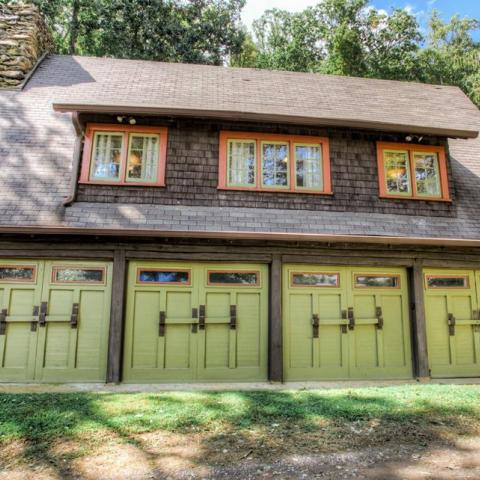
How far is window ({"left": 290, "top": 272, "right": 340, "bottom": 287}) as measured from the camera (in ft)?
22.2

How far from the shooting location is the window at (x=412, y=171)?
7.71m

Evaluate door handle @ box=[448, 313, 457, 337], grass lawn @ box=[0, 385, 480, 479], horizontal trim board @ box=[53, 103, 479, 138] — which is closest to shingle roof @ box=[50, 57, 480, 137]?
horizontal trim board @ box=[53, 103, 479, 138]

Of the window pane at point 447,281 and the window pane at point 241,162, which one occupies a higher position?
the window pane at point 241,162

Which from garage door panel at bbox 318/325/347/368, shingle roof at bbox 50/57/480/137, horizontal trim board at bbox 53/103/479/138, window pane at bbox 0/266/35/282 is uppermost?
shingle roof at bbox 50/57/480/137

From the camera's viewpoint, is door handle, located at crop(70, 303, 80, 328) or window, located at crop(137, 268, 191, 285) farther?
window, located at crop(137, 268, 191, 285)

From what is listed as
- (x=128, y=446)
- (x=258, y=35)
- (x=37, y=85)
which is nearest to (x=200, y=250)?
(x=128, y=446)

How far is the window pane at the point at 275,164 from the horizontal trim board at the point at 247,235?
1392mm

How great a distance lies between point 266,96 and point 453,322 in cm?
603

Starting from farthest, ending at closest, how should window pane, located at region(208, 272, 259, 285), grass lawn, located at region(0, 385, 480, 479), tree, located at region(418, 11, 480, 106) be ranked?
tree, located at region(418, 11, 480, 106) < window pane, located at region(208, 272, 259, 285) < grass lawn, located at region(0, 385, 480, 479)

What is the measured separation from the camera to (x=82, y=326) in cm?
629

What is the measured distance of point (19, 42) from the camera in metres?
10.2

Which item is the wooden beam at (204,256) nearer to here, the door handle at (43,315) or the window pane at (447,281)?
the door handle at (43,315)

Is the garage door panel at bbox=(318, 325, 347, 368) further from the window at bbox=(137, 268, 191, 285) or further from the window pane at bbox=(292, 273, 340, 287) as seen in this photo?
the window at bbox=(137, 268, 191, 285)

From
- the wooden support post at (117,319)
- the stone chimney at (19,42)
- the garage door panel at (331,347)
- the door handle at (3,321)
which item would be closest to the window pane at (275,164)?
the garage door panel at (331,347)
